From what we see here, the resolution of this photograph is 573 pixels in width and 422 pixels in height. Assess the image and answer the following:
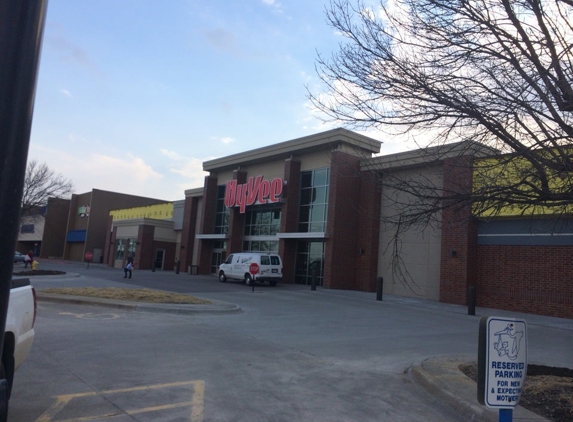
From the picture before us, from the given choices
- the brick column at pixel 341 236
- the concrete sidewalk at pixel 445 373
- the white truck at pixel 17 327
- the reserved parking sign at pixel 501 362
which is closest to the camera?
the reserved parking sign at pixel 501 362

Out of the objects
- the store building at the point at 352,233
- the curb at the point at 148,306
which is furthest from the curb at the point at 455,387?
the curb at the point at 148,306

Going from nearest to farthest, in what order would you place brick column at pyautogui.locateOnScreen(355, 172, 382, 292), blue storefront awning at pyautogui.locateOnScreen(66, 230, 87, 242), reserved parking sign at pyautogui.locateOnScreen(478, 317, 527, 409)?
reserved parking sign at pyautogui.locateOnScreen(478, 317, 527, 409) → brick column at pyautogui.locateOnScreen(355, 172, 382, 292) → blue storefront awning at pyautogui.locateOnScreen(66, 230, 87, 242)

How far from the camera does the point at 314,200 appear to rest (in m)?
30.4

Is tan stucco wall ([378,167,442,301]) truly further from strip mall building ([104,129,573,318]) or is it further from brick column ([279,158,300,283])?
brick column ([279,158,300,283])

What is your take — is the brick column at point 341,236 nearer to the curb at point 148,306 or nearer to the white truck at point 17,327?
the curb at point 148,306

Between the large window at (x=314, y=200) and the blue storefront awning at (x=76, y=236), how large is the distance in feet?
131

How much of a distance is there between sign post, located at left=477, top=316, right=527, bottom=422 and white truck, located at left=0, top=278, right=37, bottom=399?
441 centimetres

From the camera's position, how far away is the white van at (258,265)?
27.7m

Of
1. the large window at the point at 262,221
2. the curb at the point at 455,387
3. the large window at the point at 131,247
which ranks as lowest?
the curb at the point at 455,387

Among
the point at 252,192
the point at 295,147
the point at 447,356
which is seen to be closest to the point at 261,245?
the point at 252,192

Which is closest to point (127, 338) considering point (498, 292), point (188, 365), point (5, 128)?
point (188, 365)

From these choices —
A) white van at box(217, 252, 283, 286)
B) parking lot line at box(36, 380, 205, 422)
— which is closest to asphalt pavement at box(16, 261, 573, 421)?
parking lot line at box(36, 380, 205, 422)

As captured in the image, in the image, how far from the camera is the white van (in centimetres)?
2766

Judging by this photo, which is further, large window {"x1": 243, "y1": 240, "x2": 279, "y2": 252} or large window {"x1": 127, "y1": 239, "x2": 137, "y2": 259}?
large window {"x1": 127, "y1": 239, "x2": 137, "y2": 259}
